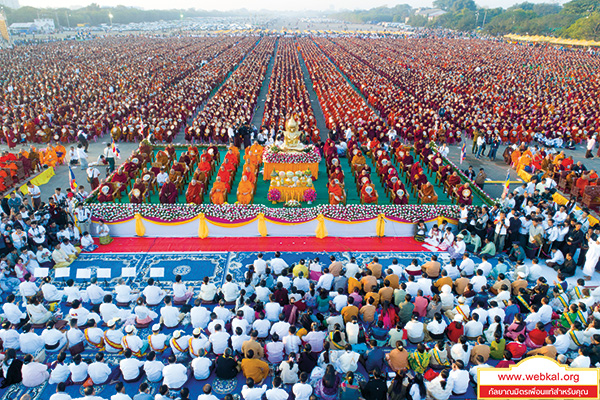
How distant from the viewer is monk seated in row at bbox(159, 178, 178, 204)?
13.2 meters

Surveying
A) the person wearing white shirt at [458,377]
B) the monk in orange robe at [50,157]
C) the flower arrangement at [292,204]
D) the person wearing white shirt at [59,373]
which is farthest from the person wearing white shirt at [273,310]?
the monk in orange robe at [50,157]

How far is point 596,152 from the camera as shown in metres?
20.9

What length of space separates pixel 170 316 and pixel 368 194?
8.12 meters

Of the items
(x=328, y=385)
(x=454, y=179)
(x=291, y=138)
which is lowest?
(x=328, y=385)

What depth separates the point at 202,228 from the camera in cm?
1195

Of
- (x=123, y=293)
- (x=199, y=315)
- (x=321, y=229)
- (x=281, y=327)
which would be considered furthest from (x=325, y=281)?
(x=123, y=293)

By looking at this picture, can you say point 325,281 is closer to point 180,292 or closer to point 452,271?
point 452,271

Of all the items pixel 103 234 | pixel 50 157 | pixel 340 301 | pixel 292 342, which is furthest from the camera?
pixel 50 157

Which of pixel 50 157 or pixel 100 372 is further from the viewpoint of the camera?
pixel 50 157

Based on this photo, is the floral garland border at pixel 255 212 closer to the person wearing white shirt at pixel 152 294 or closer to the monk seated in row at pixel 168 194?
the monk seated in row at pixel 168 194

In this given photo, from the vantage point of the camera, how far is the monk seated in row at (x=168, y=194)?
13164 millimetres

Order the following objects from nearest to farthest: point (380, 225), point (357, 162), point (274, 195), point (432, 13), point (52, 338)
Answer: point (52, 338) < point (380, 225) < point (274, 195) < point (357, 162) < point (432, 13)

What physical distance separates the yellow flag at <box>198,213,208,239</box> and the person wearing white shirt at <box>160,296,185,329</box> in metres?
4.07

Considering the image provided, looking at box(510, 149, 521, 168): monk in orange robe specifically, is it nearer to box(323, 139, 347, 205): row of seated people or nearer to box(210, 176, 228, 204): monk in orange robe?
box(323, 139, 347, 205): row of seated people
